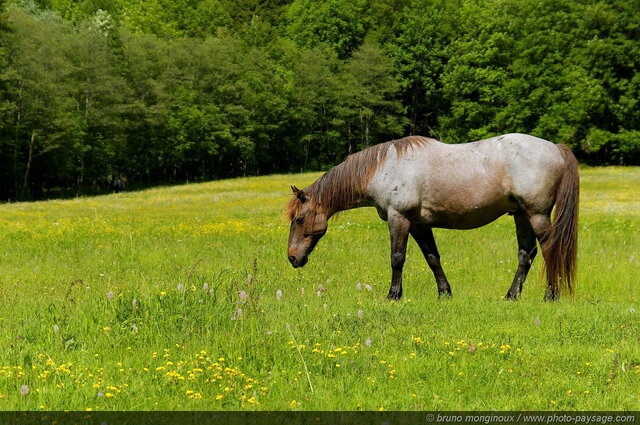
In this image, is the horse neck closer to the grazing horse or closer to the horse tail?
the grazing horse

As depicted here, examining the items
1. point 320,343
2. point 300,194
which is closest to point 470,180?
point 300,194

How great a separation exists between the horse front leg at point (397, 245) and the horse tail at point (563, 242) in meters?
2.30

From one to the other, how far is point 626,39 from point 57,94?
5764 centimetres

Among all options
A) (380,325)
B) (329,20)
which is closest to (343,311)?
(380,325)

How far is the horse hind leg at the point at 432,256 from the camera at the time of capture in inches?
431

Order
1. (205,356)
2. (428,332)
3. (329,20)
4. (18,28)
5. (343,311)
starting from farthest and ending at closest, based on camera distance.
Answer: (329,20) < (18,28) < (343,311) < (428,332) < (205,356)

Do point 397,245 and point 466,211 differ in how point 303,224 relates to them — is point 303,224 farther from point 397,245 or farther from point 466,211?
point 466,211

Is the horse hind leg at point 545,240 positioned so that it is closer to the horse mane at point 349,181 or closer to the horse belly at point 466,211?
the horse belly at point 466,211

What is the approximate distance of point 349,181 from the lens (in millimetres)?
11047

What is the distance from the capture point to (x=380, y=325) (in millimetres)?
7957

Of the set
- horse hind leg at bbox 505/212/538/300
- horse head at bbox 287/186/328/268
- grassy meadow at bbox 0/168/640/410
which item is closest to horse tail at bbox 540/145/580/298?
grassy meadow at bbox 0/168/640/410

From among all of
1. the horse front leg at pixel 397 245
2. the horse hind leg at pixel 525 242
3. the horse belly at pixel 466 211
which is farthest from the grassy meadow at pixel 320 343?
the horse belly at pixel 466 211

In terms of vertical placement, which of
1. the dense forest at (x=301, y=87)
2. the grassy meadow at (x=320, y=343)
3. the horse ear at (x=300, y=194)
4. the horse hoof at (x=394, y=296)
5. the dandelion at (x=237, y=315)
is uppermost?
the dense forest at (x=301, y=87)

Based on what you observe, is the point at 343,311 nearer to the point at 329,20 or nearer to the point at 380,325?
the point at 380,325
